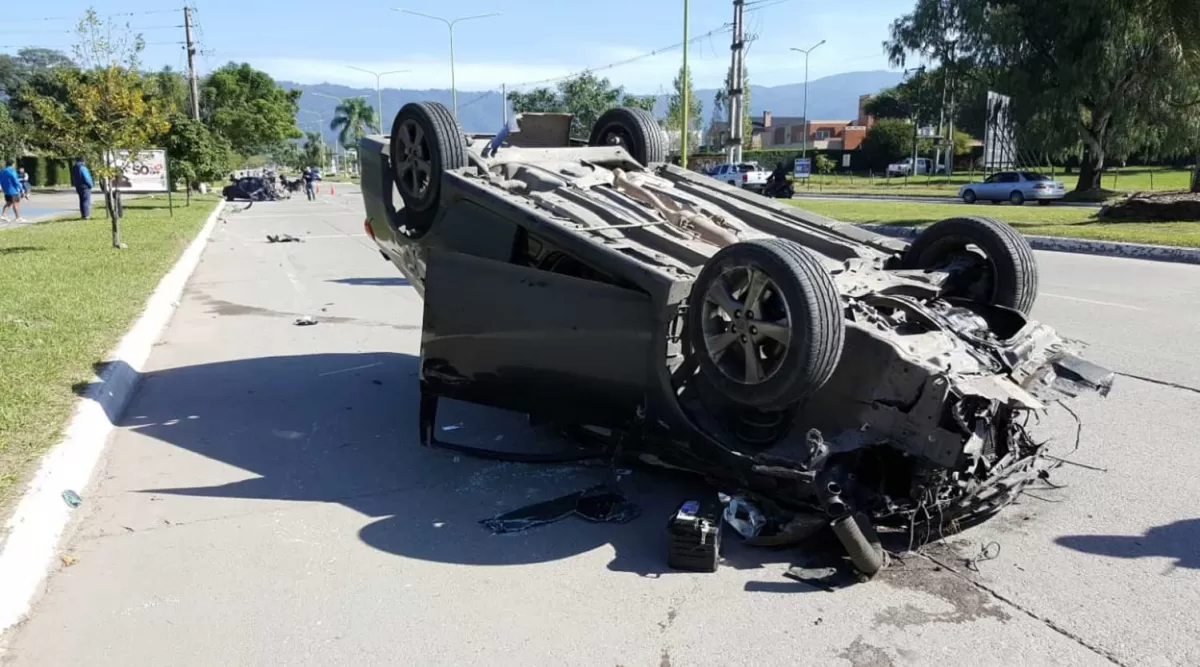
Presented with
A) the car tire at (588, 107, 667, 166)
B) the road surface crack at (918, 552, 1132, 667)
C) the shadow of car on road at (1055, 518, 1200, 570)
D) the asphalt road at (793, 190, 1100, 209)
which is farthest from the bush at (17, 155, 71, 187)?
the shadow of car on road at (1055, 518, 1200, 570)

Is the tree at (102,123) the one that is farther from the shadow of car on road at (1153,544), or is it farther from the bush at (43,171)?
the bush at (43,171)

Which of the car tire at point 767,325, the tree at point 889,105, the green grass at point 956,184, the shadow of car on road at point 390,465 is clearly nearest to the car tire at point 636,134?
the shadow of car on road at point 390,465

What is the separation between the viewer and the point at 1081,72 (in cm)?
3108

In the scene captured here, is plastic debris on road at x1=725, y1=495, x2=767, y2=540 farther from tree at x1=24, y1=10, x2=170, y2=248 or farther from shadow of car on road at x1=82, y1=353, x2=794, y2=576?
tree at x1=24, y1=10, x2=170, y2=248

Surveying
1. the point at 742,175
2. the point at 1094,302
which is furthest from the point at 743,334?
the point at 742,175

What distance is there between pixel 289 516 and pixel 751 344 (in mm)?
2483

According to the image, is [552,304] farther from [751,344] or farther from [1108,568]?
[1108,568]

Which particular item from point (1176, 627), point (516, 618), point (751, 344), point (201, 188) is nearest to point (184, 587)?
point (516, 618)

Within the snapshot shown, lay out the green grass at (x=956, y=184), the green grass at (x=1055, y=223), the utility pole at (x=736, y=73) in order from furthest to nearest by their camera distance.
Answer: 1. the green grass at (x=956, y=184)
2. the utility pole at (x=736, y=73)
3. the green grass at (x=1055, y=223)

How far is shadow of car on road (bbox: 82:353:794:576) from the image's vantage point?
4.29 meters

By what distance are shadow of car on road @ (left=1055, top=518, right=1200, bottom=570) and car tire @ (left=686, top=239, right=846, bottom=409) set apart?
4.99ft

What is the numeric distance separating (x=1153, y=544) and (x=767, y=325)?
6.77ft

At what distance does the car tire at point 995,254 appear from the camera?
15.9ft

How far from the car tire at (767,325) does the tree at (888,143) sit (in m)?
67.7
